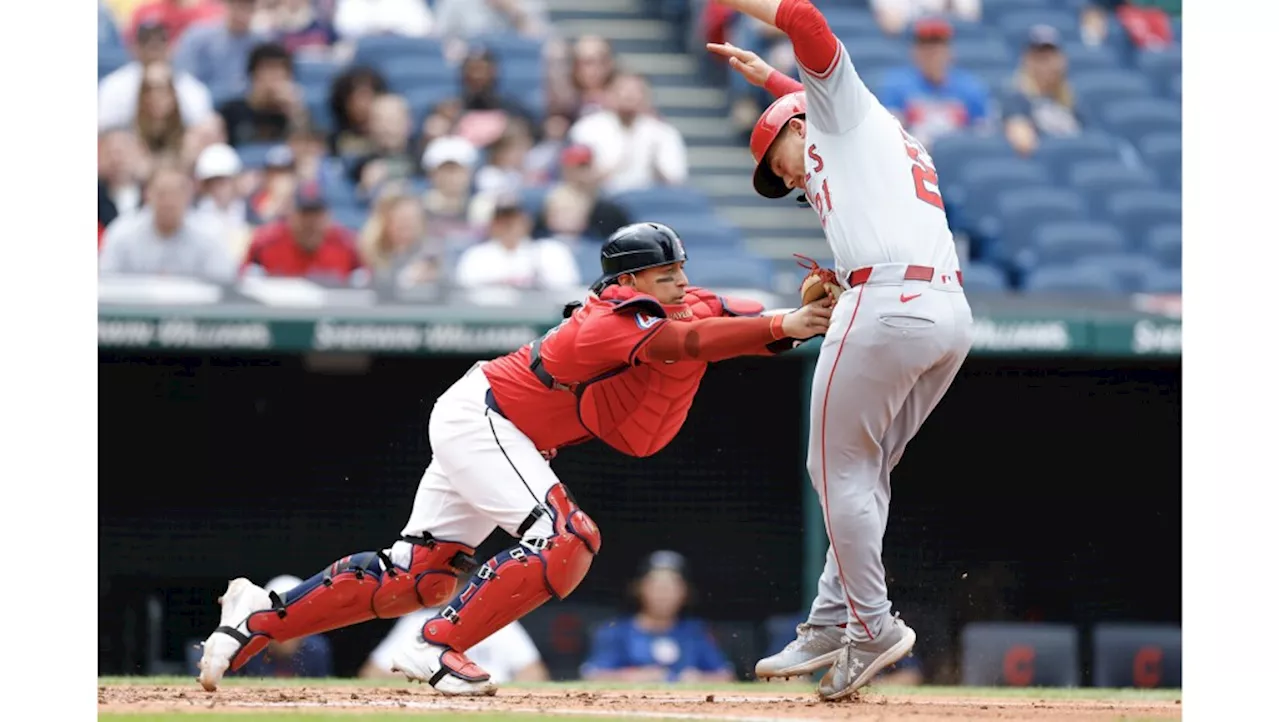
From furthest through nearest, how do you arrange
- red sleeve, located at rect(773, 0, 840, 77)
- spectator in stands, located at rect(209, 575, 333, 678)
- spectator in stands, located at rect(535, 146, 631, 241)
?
spectator in stands, located at rect(535, 146, 631, 241)
spectator in stands, located at rect(209, 575, 333, 678)
red sleeve, located at rect(773, 0, 840, 77)

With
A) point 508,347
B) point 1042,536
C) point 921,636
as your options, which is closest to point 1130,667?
point 1042,536

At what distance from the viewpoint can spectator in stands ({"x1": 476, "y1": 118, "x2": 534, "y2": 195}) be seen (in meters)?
9.42

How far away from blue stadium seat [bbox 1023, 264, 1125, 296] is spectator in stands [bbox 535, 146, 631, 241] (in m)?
2.05

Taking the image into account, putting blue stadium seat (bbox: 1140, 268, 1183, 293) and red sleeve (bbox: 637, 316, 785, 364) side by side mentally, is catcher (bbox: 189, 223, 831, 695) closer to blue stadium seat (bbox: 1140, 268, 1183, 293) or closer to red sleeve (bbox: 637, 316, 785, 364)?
red sleeve (bbox: 637, 316, 785, 364)

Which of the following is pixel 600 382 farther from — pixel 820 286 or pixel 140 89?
pixel 140 89

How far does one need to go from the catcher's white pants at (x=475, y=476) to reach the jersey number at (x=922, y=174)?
130cm

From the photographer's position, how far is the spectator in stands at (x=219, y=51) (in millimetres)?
10008

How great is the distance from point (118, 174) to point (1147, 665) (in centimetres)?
533

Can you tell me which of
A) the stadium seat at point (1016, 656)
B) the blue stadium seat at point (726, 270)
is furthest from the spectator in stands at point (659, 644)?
the blue stadium seat at point (726, 270)

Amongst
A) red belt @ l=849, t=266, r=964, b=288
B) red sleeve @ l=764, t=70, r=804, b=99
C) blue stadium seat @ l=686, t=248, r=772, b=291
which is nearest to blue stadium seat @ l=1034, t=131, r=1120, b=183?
blue stadium seat @ l=686, t=248, r=772, b=291

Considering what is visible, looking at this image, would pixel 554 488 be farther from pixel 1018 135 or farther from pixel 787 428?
pixel 1018 135

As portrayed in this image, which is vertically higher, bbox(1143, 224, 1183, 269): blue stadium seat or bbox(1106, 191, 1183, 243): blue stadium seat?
bbox(1106, 191, 1183, 243): blue stadium seat

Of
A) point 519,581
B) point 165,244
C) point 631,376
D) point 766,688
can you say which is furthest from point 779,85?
point 165,244

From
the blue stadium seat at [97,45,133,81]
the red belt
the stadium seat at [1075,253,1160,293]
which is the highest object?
the blue stadium seat at [97,45,133,81]
